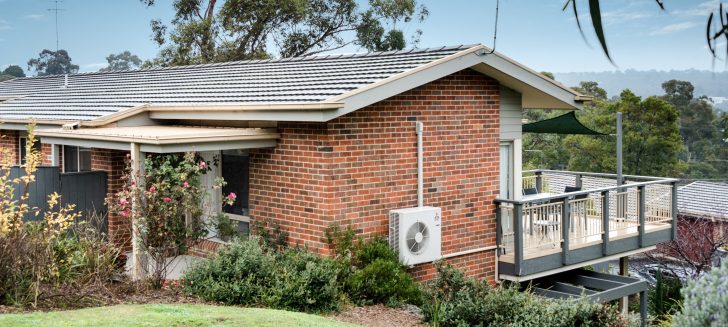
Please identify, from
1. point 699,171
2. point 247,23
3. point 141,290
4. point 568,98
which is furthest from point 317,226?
point 699,171

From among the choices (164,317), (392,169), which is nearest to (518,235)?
(392,169)

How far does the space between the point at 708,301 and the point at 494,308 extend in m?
5.85

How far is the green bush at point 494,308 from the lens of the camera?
10008mm

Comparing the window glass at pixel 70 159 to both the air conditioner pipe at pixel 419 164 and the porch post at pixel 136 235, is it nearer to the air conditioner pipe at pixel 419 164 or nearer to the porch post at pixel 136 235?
the porch post at pixel 136 235

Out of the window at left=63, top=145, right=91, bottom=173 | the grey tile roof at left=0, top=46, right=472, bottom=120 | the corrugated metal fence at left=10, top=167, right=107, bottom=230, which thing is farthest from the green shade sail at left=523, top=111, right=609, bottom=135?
the window at left=63, top=145, right=91, bottom=173

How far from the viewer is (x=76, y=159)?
15789 mm

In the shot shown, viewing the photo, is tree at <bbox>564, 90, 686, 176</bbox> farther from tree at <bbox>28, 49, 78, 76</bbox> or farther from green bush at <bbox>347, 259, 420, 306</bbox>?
tree at <bbox>28, 49, 78, 76</bbox>

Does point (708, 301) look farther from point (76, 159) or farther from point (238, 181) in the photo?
point (76, 159)

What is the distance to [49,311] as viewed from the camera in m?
9.09

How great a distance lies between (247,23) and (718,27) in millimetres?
38787

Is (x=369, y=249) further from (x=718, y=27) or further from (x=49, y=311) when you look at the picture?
(x=718, y=27)

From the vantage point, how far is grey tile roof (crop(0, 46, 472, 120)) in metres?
12.7

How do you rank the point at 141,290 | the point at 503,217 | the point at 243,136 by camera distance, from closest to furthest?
1. the point at 141,290
2. the point at 243,136
3. the point at 503,217

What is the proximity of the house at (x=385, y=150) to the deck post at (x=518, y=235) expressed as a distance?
21mm
